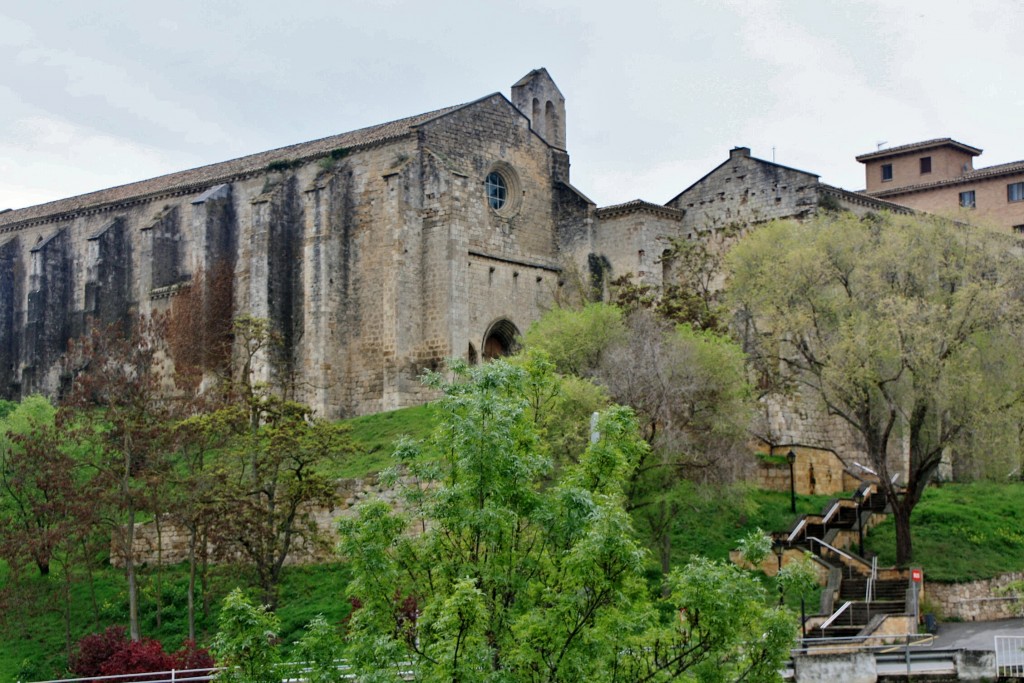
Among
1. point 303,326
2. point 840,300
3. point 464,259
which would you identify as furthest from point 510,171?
point 840,300

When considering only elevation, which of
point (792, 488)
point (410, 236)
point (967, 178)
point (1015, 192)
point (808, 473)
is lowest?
point (792, 488)

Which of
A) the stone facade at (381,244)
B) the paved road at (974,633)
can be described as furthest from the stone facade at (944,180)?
the paved road at (974,633)

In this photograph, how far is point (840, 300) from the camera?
35.5m

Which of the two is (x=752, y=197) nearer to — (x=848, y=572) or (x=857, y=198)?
(x=857, y=198)

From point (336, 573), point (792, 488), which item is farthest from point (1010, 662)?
point (336, 573)

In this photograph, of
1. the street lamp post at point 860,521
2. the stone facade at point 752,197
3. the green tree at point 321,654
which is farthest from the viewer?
the stone facade at point 752,197

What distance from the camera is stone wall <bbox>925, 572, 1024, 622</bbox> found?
3177cm

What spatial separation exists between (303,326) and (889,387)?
799 inches

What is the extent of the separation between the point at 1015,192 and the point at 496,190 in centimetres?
2418

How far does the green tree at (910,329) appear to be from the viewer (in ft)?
109

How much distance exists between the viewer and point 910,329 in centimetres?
3303

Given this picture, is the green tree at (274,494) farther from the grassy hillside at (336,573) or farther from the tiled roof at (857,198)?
the tiled roof at (857,198)

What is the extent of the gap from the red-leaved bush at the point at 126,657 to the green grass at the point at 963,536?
624 inches

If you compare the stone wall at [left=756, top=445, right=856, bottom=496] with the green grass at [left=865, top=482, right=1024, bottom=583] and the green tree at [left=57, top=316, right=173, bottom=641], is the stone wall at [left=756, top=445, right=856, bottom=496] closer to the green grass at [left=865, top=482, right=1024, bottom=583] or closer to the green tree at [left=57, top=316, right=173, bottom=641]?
the green grass at [left=865, top=482, right=1024, bottom=583]
